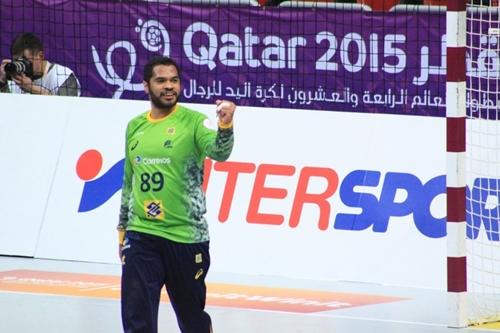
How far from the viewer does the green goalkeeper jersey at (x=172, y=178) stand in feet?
27.7

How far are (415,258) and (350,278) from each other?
0.61 meters

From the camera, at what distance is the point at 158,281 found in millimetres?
8445

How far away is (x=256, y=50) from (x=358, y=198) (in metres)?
3.70

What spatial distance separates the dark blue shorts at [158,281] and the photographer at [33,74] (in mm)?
6930

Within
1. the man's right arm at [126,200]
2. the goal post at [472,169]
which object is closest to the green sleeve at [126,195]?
the man's right arm at [126,200]

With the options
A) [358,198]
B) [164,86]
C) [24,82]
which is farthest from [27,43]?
[164,86]

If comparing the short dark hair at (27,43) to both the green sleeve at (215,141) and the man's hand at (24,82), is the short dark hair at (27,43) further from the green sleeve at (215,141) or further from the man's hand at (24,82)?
the green sleeve at (215,141)

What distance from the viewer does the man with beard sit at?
8398 mm

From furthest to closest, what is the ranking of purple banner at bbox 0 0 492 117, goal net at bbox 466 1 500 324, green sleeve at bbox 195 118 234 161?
purple banner at bbox 0 0 492 117 → goal net at bbox 466 1 500 324 → green sleeve at bbox 195 118 234 161

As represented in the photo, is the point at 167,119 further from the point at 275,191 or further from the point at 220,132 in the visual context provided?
the point at 275,191

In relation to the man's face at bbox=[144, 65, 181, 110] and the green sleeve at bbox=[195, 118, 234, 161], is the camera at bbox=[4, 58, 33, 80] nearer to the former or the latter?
the man's face at bbox=[144, 65, 181, 110]

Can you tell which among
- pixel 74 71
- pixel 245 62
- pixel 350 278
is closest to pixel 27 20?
pixel 74 71

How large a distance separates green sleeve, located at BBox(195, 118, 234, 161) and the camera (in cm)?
697

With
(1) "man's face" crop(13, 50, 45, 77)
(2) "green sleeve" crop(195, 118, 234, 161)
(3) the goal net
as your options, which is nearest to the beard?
(2) "green sleeve" crop(195, 118, 234, 161)
